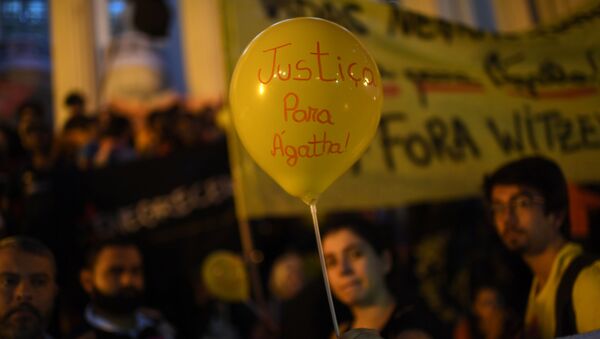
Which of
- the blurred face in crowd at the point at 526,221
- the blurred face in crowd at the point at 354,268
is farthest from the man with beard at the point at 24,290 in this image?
the blurred face in crowd at the point at 526,221

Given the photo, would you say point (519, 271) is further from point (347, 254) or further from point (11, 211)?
point (11, 211)

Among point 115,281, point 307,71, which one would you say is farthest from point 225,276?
point 307,71

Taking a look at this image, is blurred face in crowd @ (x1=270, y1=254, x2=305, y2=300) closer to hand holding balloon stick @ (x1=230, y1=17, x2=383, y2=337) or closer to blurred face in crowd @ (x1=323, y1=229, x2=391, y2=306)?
blurred face in crowd @ (x1=323, y1=229, x2=391, y2=306)

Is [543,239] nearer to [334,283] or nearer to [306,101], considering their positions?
[334,283]

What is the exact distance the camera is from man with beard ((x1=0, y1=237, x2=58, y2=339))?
1941 mm

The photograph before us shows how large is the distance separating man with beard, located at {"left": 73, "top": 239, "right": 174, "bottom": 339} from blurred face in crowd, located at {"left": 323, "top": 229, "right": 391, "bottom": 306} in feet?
3.03

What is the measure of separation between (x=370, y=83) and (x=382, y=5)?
171 centimetres

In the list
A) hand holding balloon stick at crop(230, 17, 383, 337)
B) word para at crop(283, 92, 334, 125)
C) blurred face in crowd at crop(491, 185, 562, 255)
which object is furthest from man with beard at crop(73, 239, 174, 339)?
blurred face in crowd at crop(491, 185, 562, 255)

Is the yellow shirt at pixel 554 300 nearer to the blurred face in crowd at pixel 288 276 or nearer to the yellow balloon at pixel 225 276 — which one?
the blurred face in crowd at pixel 288 276

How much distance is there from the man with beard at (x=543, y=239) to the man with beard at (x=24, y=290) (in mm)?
1693

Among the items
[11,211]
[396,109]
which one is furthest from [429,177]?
[11,211]

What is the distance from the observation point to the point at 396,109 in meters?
3.25

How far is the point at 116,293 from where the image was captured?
102 inches

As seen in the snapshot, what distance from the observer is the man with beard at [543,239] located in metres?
2.02
